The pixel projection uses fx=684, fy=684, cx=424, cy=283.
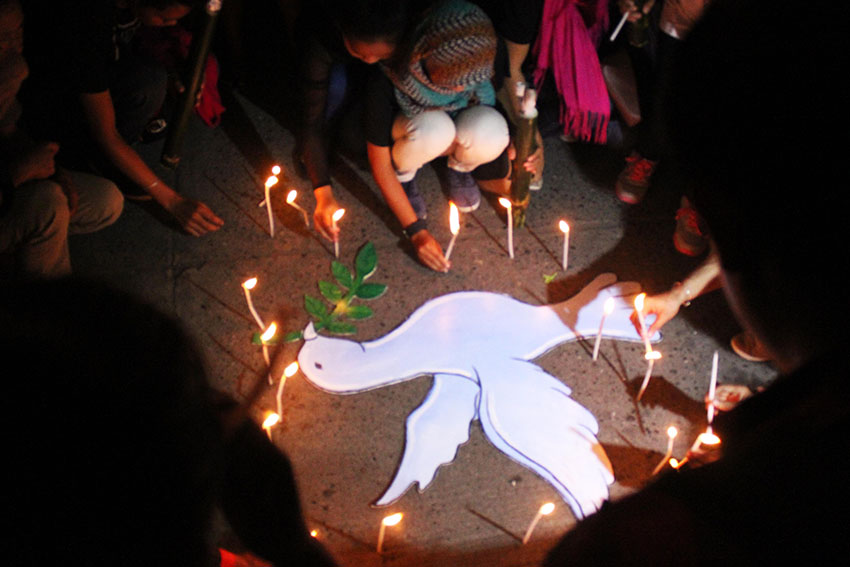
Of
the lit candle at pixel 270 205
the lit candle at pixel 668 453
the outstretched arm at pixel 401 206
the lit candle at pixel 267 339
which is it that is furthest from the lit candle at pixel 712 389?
the lit candle at pixel 270 205

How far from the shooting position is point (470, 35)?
2482mm

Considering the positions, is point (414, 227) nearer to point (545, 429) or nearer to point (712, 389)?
point (545, 429)

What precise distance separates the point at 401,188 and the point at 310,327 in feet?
2.36

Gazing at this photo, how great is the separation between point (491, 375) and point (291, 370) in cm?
76

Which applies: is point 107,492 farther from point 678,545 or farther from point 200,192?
point 200,192

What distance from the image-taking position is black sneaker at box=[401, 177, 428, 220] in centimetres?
312

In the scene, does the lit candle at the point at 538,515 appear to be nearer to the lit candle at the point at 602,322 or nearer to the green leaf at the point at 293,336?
the lit candle at the point at 602,322

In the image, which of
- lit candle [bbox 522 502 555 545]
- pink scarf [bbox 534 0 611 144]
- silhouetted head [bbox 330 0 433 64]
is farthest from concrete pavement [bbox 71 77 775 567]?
silhouetted head [bbox 330 0 433 64]

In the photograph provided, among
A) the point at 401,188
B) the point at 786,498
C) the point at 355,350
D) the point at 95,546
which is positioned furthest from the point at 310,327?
the point at 786,498

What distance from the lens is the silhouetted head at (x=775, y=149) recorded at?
0.68m

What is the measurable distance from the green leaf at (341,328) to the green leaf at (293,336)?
4.4 inches

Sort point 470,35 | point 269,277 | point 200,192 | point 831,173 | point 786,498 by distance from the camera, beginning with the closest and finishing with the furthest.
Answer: point 831,173, point 786,498, point 470,35, point 269,277, point 200,192

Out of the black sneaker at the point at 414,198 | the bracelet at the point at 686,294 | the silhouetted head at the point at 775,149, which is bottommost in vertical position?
the black sneaker at the point at 414,198

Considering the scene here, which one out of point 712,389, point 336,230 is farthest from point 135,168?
point 712,389
